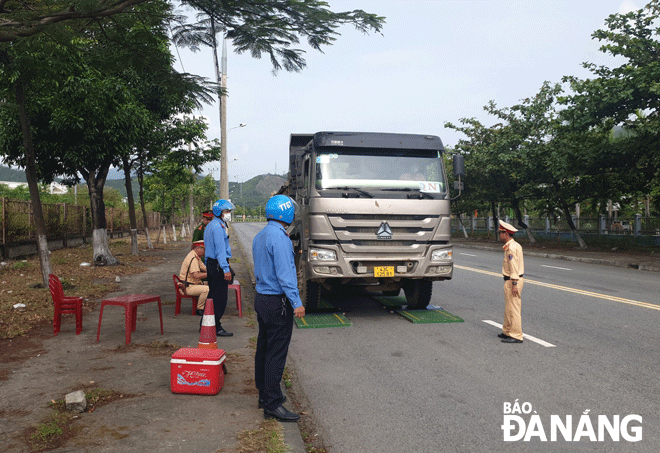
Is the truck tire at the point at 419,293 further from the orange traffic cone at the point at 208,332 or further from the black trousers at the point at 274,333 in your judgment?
the black trousers at the point at 274,333

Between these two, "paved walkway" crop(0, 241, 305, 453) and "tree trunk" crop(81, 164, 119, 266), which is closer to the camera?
"paved walkway" crop(0, 241, 305, 453)

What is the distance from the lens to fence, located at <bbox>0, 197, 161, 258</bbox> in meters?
17.5

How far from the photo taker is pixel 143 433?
13.4 feet

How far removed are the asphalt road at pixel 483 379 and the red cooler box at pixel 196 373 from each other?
94cm

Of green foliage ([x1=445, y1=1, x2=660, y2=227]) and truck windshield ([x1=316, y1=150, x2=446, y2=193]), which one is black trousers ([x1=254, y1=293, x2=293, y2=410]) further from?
green foliage ([x1=445, y1=1, x2=660, y2=227])

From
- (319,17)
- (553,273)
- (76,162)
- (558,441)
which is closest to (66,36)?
(319,17)

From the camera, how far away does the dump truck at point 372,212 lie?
8.39 metres

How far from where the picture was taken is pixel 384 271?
8.49 m

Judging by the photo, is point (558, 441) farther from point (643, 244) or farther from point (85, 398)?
point (643, 244)

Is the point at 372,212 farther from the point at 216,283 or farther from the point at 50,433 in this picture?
the point at 50,433

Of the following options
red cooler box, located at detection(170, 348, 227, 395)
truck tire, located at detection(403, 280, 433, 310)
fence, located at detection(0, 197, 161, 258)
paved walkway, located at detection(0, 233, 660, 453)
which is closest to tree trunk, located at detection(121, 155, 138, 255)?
fence, located at detection(0, 197, 161, 258)

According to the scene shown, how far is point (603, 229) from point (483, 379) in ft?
86.9

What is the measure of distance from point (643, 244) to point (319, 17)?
945 inches

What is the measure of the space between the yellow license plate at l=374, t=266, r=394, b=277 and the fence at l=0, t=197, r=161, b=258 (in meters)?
13.7
